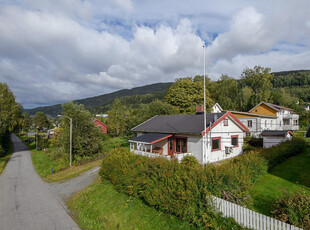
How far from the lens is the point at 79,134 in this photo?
88.3 ft

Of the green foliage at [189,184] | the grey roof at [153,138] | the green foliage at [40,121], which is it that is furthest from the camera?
the green foliage at [40,121]

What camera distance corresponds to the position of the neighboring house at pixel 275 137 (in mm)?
21594

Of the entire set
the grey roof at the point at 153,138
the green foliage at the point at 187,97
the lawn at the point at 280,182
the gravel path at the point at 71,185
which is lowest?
the gravel path at the point at 71,185

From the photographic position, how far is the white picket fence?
A: 6.16m

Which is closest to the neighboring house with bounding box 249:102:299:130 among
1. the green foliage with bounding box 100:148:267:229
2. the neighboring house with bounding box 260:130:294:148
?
the neighboring house with bounding box 260:130:294:148

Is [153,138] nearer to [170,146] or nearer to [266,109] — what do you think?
[170,146]

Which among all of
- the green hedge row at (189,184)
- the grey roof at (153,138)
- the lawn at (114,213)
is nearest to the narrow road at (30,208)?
the lawn at (114,213)

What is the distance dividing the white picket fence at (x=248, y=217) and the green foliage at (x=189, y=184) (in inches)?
12.9

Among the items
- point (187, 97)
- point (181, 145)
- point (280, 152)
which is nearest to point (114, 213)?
point (181, 145)

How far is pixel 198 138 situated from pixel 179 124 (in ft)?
12.4

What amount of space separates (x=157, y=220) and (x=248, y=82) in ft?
175

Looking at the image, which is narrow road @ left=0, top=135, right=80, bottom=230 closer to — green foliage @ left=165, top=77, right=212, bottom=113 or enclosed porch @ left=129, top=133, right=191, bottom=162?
enclosed porch @ left=129, top=133, right=191, bottom=162

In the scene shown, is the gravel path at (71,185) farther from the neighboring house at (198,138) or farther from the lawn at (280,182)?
the lawn at (280,182)

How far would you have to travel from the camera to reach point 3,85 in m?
40.6
